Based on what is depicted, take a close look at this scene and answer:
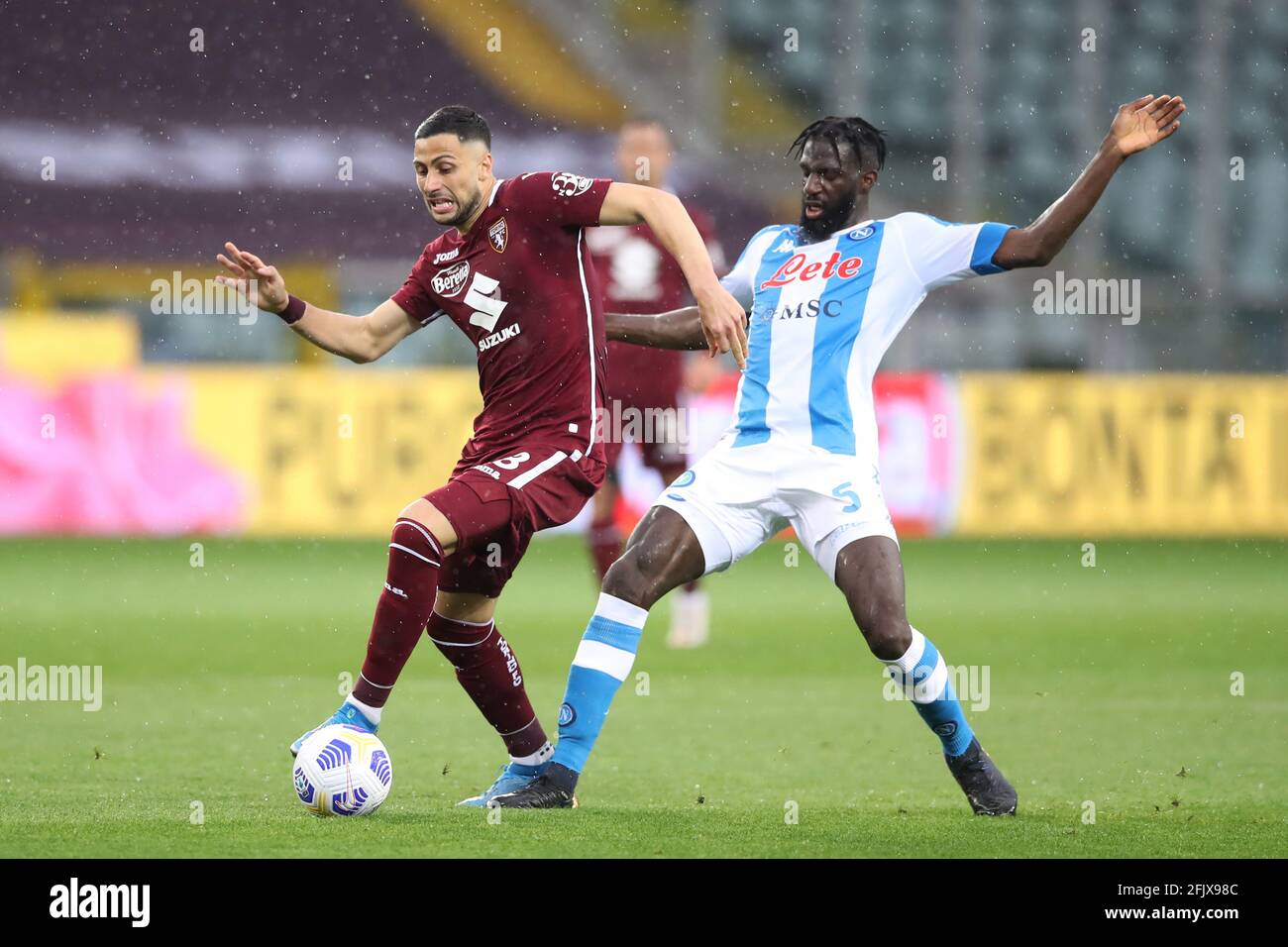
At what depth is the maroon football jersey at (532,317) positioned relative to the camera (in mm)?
5301

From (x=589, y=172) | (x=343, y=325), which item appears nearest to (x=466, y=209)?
(x=343, y=325)

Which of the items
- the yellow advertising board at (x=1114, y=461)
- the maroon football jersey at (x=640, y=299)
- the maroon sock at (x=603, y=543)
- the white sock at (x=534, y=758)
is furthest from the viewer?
the yellow advertising board at (x=1114, y=461)

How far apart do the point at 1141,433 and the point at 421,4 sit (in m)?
12.9

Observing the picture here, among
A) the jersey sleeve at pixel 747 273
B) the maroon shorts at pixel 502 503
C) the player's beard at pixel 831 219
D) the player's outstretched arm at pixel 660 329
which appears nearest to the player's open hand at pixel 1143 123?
the player's beard at pixel 831 219

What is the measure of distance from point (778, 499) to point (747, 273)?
0.82m

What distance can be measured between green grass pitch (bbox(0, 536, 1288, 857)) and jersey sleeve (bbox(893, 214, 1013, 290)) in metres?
1.63

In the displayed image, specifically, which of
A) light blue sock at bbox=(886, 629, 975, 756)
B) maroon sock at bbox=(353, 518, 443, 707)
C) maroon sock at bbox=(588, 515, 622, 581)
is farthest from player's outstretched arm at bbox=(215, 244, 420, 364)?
maroon sock at bbox=(588, 515, 622, 581)

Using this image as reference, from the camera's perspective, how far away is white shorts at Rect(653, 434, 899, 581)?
5332 mm

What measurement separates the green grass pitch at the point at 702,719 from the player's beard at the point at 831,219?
1.80 meters

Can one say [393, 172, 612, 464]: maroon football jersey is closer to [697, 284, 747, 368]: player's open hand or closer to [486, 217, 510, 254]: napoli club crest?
[486, 217, 510, 254]: napoli club crest

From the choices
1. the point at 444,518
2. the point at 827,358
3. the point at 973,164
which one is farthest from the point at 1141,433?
the point at 444,518

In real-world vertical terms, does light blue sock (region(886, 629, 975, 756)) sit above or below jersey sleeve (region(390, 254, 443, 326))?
below

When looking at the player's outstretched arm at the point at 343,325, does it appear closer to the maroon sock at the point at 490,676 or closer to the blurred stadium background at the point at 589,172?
the maroon sock at the point at 490,676

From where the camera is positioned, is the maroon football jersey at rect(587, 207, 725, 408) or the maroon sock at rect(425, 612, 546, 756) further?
the maroon football jersey at rect(587, 207, 725, 408)
